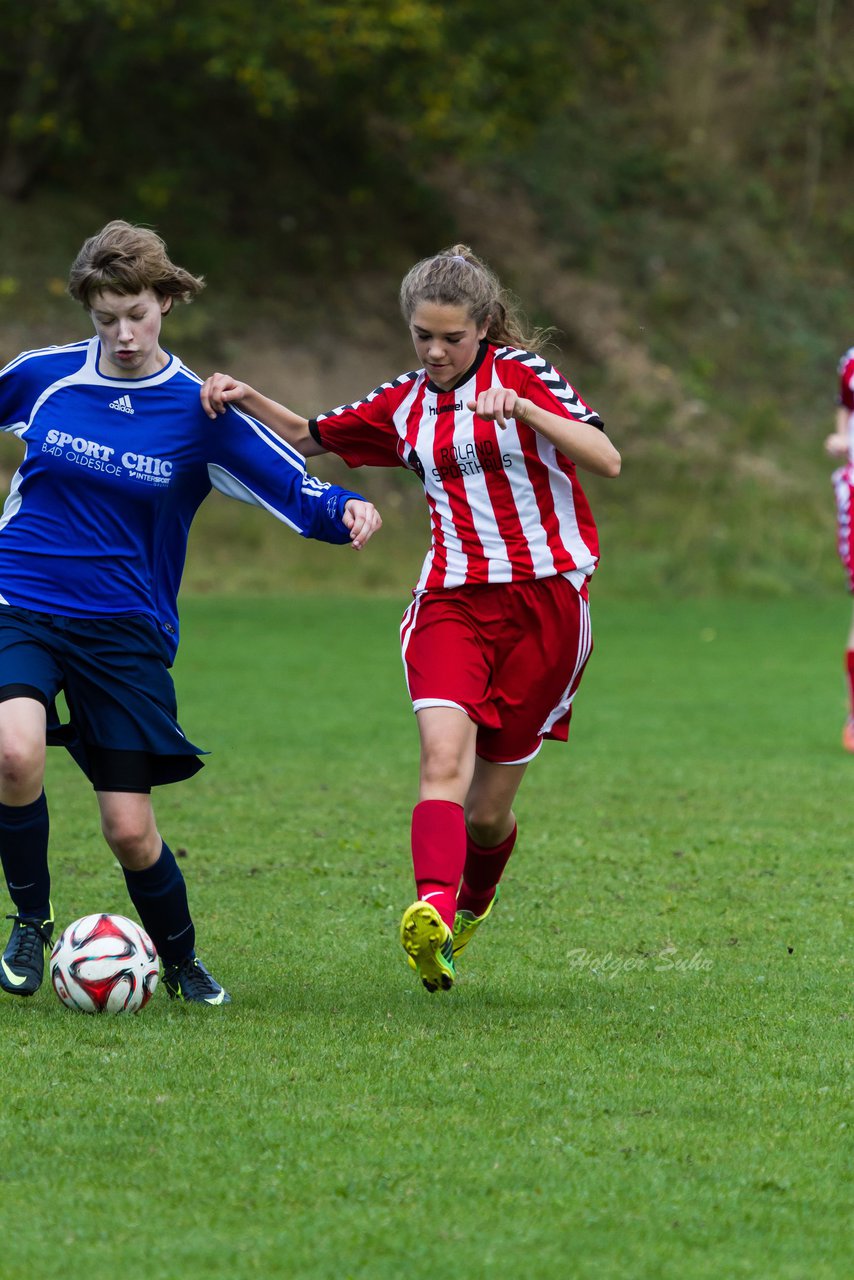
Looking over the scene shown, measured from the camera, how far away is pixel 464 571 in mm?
4766

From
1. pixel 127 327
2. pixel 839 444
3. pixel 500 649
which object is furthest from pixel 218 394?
pixel 839 444

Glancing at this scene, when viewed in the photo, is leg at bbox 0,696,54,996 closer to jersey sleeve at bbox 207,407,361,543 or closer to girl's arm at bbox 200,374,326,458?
jersey sleeve at bbox 207,407,361,543

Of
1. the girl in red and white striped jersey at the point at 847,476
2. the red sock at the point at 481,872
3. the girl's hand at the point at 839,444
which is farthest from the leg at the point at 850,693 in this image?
the red sock at the point at 481,872

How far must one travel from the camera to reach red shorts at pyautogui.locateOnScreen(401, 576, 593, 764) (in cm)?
470

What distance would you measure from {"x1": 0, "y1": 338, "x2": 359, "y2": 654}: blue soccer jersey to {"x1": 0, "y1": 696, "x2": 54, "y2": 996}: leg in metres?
0.34

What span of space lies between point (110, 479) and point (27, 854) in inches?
39.6

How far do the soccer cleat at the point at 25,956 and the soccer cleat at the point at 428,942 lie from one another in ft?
3.41

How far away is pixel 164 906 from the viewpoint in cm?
466

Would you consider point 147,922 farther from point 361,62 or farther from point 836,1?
point 836,1

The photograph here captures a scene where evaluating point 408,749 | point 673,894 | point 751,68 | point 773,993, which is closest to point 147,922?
point 773,993

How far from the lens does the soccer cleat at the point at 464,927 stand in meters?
4.99

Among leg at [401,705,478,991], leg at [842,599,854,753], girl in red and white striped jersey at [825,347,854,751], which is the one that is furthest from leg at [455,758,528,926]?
leg at [842,599,854,753]

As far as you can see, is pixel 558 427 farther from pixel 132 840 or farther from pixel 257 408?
pixel 132 840

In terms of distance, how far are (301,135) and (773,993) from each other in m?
22.9
